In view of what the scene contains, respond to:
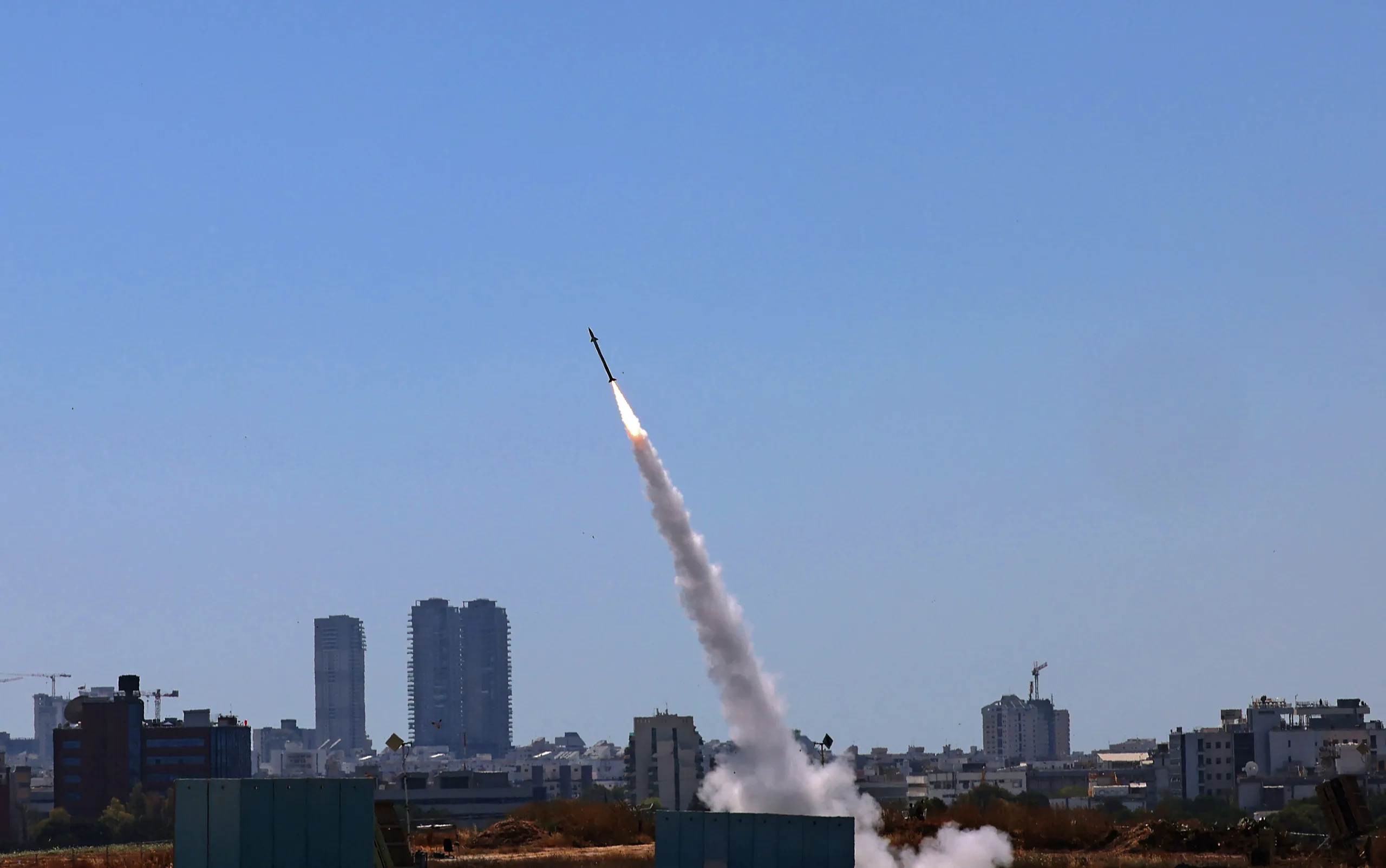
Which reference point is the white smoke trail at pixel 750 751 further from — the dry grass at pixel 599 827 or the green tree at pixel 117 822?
the green tree at pixel 117 822

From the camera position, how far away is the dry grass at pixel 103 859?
72.4 m

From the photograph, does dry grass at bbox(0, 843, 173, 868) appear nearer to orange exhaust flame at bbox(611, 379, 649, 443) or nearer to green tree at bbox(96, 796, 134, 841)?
orange exhaust flame at bbox(611, 379, 649, 443)

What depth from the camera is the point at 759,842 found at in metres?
43.9

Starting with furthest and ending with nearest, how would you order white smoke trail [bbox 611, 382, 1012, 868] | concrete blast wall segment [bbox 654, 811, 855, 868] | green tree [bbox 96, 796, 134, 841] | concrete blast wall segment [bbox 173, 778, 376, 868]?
green tree [bbox 96, 796, 134, 841] → white smoke trail [bbox 611, 382, 1012, 868] → concrete blast wall segment [bbox 654, 811, 855, 868] → concrete blast wall segment [bbox 173, 778, 376, 868]

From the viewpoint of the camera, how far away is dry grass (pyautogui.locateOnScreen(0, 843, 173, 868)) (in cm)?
7238

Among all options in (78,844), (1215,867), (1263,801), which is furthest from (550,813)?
(1263,801)

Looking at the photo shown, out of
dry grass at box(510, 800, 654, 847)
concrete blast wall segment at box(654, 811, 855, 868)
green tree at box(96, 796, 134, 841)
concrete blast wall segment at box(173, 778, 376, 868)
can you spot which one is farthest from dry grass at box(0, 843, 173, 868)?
green tree at box(96, 796, 134, 841)

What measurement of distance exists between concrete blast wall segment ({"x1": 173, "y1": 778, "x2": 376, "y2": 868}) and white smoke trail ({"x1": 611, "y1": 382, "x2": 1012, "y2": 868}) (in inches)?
1096

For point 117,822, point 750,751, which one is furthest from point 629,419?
point 117,822

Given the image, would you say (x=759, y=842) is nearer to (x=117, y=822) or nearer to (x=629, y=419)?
(x=629, y=419)

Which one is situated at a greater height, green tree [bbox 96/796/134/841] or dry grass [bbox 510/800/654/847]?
dry grass [bbox 510/800/654/847]

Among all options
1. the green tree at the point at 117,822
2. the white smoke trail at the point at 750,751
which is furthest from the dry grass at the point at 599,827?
the green tree at the point at 117,822

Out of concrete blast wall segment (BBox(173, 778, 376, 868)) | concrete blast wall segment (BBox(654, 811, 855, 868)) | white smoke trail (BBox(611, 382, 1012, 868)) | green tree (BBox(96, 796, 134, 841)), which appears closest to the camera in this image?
concrete blast wall segment (BBox(173, 778, 376, 868))

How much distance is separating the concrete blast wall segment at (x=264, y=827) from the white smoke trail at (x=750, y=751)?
1096 inches
